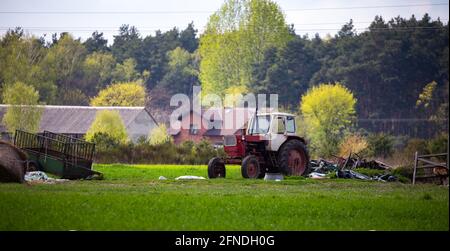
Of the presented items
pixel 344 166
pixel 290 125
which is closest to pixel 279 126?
pixel 290 125

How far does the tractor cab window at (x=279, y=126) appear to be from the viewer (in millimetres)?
36219

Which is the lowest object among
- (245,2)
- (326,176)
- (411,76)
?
(326,176)

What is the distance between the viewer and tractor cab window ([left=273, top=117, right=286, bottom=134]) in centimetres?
3622

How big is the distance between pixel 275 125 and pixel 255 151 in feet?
4.58

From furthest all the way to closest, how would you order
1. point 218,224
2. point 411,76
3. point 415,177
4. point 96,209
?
1. point 411,76
2. point 415,177
3. point 96,209
4. point 218,224

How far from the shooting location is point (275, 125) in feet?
119

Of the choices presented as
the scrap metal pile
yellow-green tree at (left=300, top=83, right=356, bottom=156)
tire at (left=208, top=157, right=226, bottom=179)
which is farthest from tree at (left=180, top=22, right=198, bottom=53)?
tire at (left=208, top=157, right=226, bottom=179)

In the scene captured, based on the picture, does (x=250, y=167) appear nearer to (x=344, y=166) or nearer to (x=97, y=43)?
(x=344, y=166)

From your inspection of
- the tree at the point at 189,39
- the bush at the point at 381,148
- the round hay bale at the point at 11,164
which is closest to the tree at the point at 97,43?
the tree at the point at 189,39

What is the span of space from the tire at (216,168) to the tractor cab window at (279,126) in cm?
278

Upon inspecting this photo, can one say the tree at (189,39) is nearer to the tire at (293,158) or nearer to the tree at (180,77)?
the tree at (180,77)

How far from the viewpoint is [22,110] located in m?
75.2

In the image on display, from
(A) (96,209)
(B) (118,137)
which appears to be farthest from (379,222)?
(B) (118,137)
